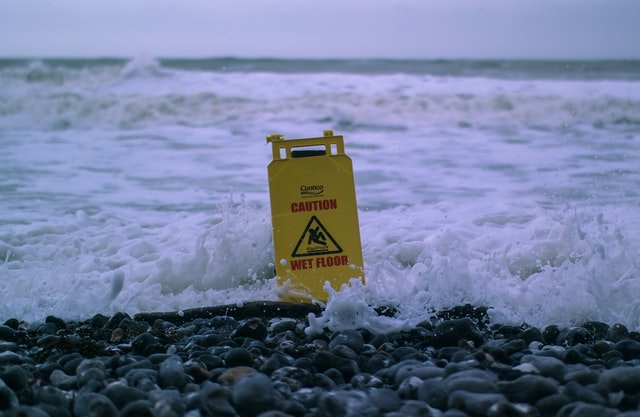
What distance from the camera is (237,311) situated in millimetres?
4203

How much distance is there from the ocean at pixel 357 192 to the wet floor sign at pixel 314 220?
0.81ft

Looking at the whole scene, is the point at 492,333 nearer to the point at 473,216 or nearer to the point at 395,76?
the point at 473,216

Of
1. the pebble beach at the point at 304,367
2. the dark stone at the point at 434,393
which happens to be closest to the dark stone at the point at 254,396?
the pebble beach at the point at 304,367

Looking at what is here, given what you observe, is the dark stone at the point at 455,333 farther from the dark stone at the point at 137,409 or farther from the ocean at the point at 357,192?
the dark stone at the point at 137,409

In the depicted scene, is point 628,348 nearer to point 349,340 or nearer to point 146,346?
point 349,340

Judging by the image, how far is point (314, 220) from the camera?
4.32 m

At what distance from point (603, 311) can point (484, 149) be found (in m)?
6.15

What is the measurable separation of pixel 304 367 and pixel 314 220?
1.31m

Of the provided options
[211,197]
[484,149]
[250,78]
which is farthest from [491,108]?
[211,197]

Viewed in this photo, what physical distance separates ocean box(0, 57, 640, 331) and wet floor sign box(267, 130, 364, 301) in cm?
25

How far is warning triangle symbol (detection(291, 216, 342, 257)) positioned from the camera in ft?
14.1

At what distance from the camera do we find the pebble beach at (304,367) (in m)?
2.62

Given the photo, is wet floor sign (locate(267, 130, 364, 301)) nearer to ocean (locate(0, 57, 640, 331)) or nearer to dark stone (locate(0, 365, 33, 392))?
ocean (locate(0, 57, 640, 331))

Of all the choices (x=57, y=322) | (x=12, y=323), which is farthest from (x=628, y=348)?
(x=12, y=323)
